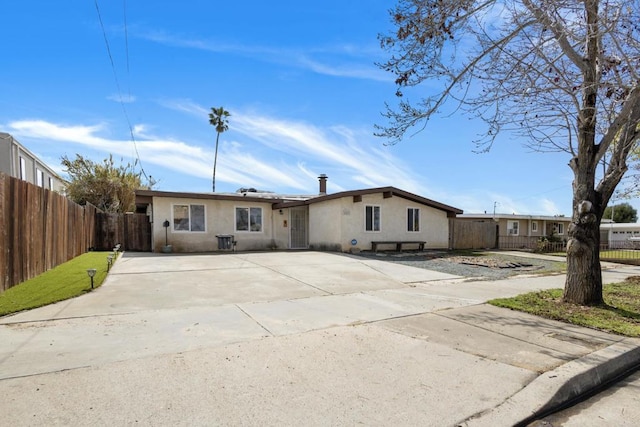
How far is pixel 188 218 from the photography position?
1731 centimetres

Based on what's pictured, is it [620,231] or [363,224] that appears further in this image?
[620,231]

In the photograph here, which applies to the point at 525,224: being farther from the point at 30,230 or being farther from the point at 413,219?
the point at 30,230

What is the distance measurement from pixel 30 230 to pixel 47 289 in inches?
68.5

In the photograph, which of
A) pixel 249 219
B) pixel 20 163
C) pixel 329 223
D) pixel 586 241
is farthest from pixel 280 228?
pixel 586 241

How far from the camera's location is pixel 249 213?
18719 millimetres

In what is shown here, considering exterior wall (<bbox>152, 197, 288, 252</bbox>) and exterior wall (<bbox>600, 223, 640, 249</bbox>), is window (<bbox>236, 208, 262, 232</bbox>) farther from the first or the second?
exterior wall (<bbox>600, 223, 640, 249</bbox>)

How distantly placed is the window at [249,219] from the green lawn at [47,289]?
29.0 ft

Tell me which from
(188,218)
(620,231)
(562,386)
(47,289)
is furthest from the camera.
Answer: (620,231)

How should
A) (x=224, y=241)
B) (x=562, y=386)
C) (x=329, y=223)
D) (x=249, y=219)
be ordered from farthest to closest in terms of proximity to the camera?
(x=249, y=219) < (x=329, y=223) < (x=224, y=241) < (x=562, y=386)

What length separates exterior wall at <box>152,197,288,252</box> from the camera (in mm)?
16734

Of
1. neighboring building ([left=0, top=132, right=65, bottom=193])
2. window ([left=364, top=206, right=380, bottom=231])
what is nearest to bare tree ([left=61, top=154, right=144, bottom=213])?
neighboring building ([left=0, top=132, right=65, bottom=193])

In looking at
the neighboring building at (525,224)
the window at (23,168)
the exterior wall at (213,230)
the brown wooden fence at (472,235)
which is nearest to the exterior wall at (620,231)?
the neighboring building at (525,224)

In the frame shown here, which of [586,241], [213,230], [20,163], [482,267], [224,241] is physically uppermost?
[20,163]

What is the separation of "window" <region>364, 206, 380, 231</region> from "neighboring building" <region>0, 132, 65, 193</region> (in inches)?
552
